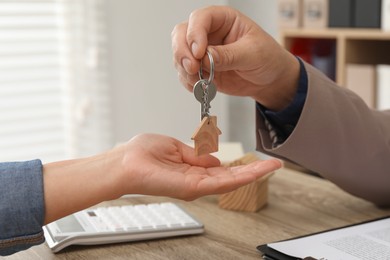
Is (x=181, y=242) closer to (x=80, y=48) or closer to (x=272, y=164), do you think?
(x=272, y=164)

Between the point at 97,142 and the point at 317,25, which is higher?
the point at 317,25

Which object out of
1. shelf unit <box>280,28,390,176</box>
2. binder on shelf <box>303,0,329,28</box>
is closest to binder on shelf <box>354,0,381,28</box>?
shelf unit <box>280,28,390,176</box>

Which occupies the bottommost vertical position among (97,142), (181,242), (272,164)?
(97,142)

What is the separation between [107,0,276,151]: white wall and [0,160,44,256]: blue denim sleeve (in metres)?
2.17

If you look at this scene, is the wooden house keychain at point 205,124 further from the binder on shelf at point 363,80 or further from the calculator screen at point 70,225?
the binder on shelf at point 363,80

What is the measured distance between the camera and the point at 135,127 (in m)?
3.13

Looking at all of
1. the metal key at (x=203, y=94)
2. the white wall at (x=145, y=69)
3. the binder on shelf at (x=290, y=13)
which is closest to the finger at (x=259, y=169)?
the metal key at (x=203, y=94)

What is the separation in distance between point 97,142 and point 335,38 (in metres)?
1.21

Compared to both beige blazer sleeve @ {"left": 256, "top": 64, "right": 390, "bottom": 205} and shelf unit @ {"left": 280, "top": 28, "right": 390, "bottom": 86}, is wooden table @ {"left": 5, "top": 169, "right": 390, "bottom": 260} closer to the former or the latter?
beige blazer sleeve @ {"left": 256, "top": 64, "right": 390, "bottom": 205}

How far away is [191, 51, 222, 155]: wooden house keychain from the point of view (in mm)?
991

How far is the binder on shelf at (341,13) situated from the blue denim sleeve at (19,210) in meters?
1.98

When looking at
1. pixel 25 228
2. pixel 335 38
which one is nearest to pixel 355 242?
pixel 25 228

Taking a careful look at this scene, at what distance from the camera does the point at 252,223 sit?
1.15 meters

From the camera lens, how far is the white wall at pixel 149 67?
119 inches
